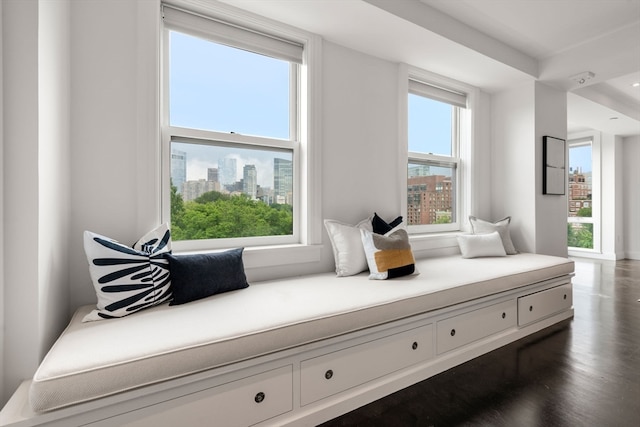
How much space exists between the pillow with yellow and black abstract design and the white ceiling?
62.6 inches

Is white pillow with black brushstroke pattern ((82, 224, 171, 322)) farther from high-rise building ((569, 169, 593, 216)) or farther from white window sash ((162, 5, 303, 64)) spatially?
high-rise building ((569, 169, 593, 216))

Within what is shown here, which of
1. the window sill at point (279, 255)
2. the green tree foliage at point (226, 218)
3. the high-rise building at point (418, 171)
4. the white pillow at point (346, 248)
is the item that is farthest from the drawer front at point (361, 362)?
the high-rise building at point (418, 171)

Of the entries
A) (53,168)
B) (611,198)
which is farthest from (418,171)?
(611,198)

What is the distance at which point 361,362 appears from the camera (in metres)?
1.79

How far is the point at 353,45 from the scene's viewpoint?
273cm

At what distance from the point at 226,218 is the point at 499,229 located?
289 cm

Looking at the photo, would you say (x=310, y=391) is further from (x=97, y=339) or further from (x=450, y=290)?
(x=450, y=290)

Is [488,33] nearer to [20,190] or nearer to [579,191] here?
[20,190]

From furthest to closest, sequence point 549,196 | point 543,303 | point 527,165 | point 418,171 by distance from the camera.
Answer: point 549,196 < point 527,165 < point 418,171 < point 543,303

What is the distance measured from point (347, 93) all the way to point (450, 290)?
1775 mm

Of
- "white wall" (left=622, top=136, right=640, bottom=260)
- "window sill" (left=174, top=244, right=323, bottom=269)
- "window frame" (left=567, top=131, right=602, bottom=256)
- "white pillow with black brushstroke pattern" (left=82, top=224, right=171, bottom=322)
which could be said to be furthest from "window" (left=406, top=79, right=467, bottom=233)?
"white wall" (left=622, top=136, right=640, bottom=260)

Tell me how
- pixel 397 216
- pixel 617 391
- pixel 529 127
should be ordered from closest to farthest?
pixel 617 391 < pixel 397 216 < pixel 529 127

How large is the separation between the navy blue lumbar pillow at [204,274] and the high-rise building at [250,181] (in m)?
0.54

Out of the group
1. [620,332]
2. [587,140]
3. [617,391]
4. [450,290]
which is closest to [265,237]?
[450,290]
